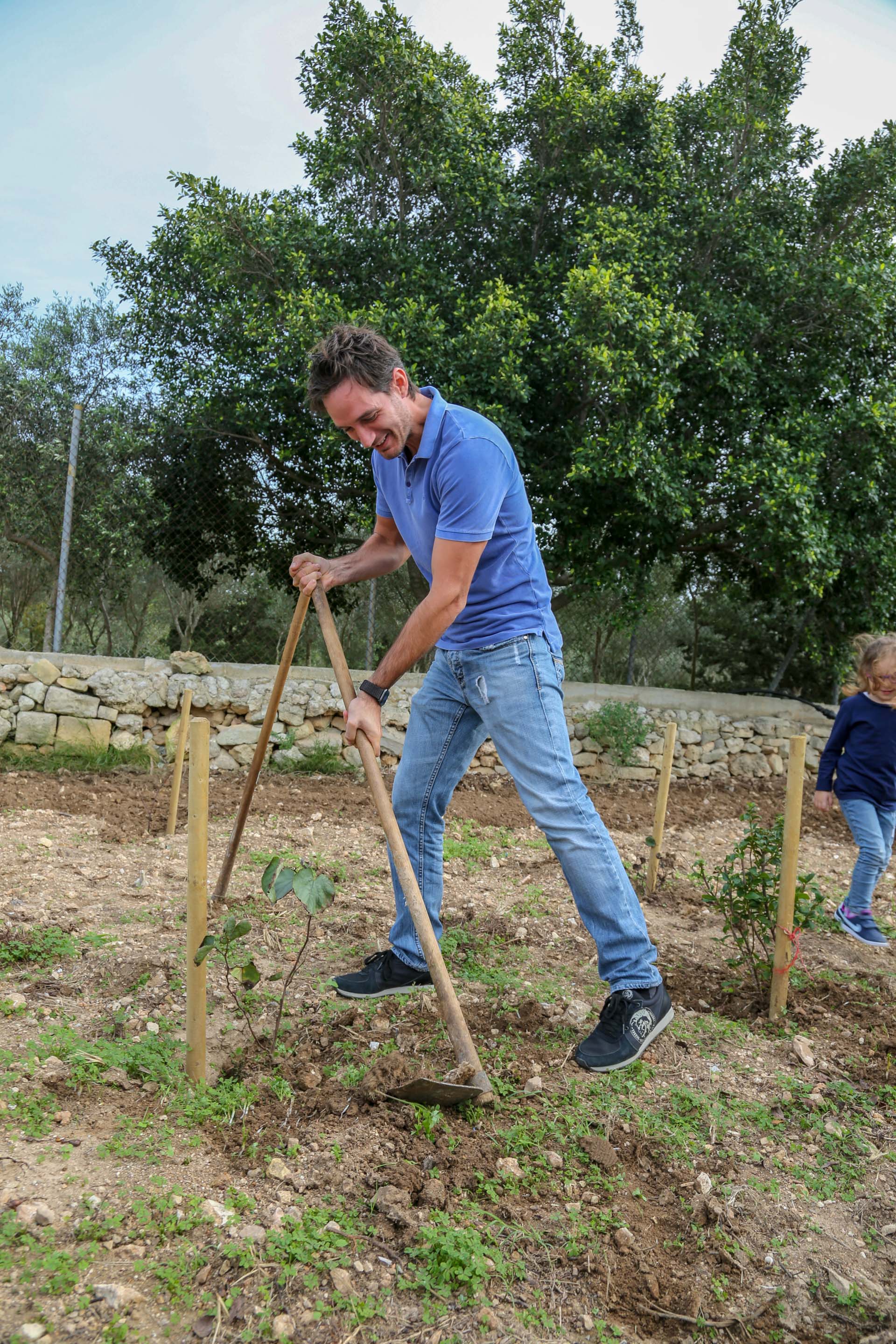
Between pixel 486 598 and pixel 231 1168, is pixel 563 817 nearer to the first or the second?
pixel 486 598

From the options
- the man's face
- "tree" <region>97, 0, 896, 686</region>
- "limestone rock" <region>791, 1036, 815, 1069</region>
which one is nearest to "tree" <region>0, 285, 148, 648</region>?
"tree" <region>97, 0, 896, 686</region>

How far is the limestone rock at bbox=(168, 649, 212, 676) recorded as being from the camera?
671 cm

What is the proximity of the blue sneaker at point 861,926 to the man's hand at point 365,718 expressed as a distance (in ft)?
A: 8.29

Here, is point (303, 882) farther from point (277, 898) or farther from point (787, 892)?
point (787, 892)

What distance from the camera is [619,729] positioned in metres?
7.34

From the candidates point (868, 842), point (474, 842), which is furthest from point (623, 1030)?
point (474, 842)

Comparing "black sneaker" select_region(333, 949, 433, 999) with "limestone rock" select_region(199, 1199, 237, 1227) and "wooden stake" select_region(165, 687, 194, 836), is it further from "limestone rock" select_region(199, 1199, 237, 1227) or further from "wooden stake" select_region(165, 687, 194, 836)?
"wooden stake" select_region(165, 687, 194, 836)

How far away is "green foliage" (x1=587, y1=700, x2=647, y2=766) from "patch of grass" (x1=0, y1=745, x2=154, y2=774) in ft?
11.6

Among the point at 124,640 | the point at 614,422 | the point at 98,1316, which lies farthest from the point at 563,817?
the point at 124,640

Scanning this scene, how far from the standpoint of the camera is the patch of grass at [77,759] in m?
6.12

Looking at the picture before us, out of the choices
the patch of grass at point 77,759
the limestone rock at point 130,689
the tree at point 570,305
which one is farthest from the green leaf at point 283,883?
the tree at point 570,305

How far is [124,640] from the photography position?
13.8 meters

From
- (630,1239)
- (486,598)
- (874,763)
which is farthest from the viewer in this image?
(874,763)

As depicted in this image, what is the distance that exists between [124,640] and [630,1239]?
13.3 m
